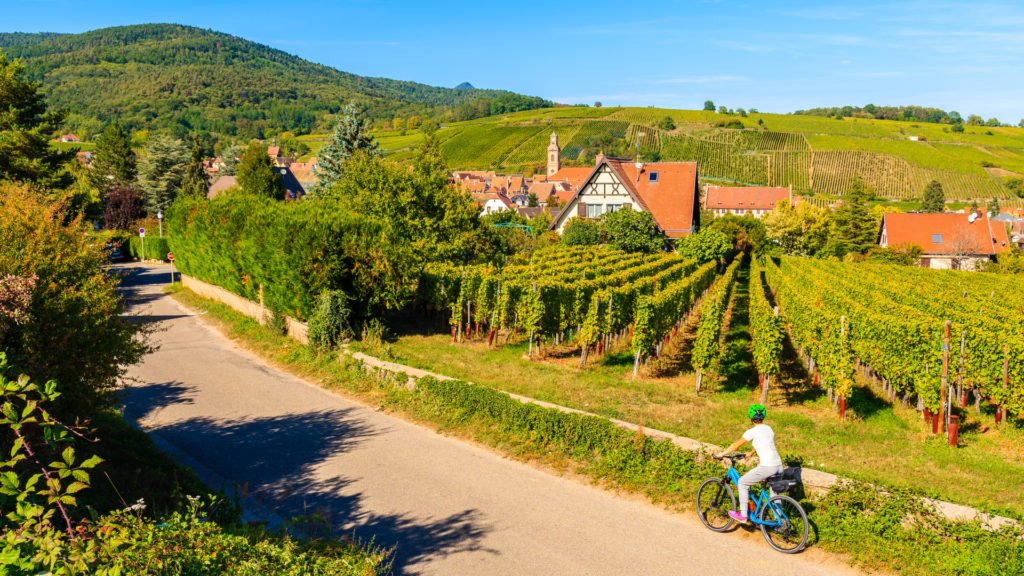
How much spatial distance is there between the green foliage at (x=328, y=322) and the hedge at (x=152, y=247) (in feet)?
109

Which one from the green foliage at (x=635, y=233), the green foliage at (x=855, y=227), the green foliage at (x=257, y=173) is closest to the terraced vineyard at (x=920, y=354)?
the green foliage at (x=635, y=233)

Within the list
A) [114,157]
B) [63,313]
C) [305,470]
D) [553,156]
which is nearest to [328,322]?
[305,470]

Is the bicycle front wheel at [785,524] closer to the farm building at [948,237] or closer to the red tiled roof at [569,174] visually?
the farm building at [948,237]

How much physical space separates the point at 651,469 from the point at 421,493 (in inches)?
129

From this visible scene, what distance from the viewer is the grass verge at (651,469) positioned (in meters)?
6.71

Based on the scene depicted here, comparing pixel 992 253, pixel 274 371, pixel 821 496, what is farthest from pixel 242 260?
pixel 992 253

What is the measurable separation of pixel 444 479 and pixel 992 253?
65.1 metres

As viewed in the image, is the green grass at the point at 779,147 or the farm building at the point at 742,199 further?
the green grass at the point at 779,147

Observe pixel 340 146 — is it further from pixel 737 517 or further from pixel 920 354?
pixel 737 517

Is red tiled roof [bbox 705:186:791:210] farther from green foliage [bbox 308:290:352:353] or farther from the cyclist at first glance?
the cyclist

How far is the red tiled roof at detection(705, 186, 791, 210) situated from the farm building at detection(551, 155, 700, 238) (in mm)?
51642

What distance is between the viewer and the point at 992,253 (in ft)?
186

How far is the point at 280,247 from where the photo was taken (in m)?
17.3

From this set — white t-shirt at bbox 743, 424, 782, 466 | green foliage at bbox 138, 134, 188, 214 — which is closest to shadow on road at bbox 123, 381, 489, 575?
white t-shirt at bbox 743, 424, 782, 466
